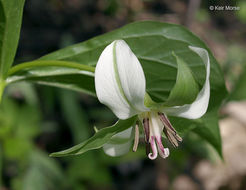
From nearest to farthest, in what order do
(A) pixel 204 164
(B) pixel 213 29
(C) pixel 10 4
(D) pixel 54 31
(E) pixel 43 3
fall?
(C) pixel 10 4 → (A) pixel 204 164 → (D) pixel 54 31 → (E) pixel 43 3 → (B) pixel 213 29

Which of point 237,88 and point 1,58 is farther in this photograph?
point 237,88

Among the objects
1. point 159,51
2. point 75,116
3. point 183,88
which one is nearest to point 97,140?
point 183,88

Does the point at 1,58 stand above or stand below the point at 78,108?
above

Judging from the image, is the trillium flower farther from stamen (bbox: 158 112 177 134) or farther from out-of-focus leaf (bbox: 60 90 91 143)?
out-of-focus leaf (bbox: 60 90 91 143)

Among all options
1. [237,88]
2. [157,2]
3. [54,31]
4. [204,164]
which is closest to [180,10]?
[157,2]

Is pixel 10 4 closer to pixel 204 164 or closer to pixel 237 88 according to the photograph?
pixel 237 88

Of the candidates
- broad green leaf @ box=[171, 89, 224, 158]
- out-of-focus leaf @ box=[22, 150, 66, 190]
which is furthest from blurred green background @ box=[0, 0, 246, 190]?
broad green leaf @ box=[171, 89, 224, 158]
